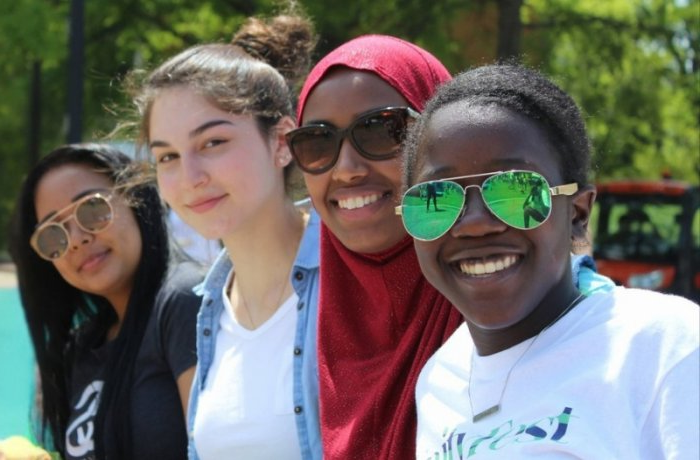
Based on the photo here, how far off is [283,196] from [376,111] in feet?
2.45

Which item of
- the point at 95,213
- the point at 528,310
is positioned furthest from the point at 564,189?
the point at 95,213

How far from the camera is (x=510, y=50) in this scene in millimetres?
8562

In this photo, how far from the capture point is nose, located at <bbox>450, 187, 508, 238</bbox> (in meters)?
1.59

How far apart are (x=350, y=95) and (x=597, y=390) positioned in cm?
92

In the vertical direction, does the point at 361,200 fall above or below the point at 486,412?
above

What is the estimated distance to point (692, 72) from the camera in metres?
9.45

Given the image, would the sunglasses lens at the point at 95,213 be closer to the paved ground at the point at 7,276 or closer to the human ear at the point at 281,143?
the human ear at the point at 281,143

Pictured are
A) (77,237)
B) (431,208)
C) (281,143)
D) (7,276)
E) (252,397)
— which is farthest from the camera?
(7,276)

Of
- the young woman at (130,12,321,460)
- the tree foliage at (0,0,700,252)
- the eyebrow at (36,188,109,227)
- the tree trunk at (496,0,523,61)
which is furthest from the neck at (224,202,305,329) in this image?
the tree trunk at (496,0,523,61)

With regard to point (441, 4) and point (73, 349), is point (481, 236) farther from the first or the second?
point (441, 4)

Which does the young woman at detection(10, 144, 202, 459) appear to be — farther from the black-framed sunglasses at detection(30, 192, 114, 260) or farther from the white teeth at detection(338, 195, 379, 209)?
the white teeth at detection(338, 195, 379, 209)

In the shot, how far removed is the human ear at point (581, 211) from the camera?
1.67 metres

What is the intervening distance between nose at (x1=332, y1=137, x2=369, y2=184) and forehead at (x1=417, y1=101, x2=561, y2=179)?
0.41m

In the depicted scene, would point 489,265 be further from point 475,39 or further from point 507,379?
point 475,39
